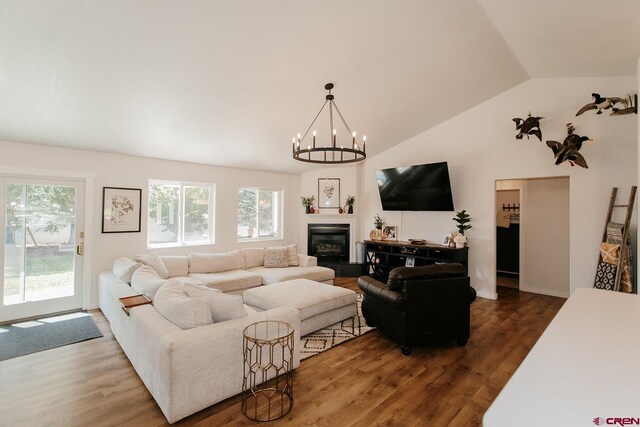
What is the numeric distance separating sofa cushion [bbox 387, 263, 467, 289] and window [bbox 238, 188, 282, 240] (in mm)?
4130

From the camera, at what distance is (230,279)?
475 centimetres

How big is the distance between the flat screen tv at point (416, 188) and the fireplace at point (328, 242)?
1.19 meters

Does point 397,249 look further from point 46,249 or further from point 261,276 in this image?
point 46,249

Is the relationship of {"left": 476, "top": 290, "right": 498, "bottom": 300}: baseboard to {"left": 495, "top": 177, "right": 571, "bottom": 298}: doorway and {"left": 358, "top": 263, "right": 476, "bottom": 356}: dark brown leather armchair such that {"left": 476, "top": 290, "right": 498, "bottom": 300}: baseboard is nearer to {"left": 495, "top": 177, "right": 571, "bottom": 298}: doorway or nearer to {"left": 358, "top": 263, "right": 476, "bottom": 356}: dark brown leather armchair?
{"left": 495, "top": 177, "right": 571, "bottom": 298}: doorway

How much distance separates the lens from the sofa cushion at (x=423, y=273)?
3131 millimetres

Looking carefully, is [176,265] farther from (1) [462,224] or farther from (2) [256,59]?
(1) [462,224]

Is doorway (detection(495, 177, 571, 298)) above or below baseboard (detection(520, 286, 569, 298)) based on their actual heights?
above

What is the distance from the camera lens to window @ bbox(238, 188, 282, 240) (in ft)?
21.6

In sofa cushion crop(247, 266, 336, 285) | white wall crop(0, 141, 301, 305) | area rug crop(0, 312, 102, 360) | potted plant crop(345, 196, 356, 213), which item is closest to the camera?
area rug crop(0, 312, 102, 360)

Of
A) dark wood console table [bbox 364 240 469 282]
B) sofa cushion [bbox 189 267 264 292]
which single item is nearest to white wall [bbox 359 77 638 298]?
dark wood console table [bbox 364 240 469 282]

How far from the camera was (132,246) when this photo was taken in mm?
4953

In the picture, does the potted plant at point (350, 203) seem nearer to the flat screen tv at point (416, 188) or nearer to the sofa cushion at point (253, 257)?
the flat screen tv at point (416, 188)

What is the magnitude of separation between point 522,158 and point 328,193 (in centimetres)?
374

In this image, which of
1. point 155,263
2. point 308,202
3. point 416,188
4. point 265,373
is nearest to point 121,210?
point 155,263
